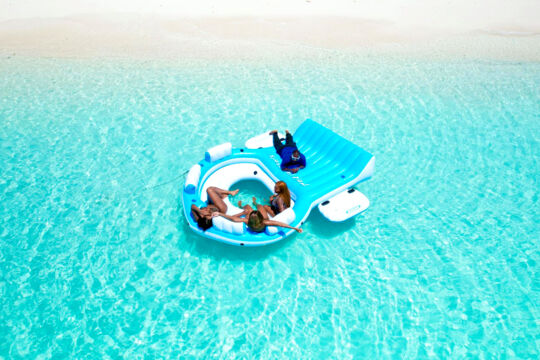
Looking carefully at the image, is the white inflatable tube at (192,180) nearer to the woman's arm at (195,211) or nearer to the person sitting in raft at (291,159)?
the woman's arm at (195,211)

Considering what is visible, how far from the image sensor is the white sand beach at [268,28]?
12750mm

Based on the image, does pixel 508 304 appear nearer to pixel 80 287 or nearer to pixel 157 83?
pixel 80 287

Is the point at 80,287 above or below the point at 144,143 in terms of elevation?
below

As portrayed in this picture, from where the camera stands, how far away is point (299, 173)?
625 centimetres

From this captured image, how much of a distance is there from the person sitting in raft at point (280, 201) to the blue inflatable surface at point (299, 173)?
17cm

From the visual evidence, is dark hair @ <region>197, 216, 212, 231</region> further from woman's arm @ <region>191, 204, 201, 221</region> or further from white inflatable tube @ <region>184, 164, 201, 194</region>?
white inflatable tube @ <region>184, 164, 201, 194</region>

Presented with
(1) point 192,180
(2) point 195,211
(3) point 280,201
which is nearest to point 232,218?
(2) point 195,211

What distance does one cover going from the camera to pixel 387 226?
5.79 m

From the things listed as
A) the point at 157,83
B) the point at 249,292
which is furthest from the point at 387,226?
the point at 157,83

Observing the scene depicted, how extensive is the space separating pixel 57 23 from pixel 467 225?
17.3 metres

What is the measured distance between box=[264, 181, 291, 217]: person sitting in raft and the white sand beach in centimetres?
803

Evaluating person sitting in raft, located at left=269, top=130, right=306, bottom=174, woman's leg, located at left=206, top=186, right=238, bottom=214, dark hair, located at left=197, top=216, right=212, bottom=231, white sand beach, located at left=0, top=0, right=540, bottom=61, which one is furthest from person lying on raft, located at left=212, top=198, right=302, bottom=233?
white sand beach, located at left=0, top=0, right=540, bottom=61

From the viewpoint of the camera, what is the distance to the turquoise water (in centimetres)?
440

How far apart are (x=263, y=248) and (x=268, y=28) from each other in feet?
39.9
